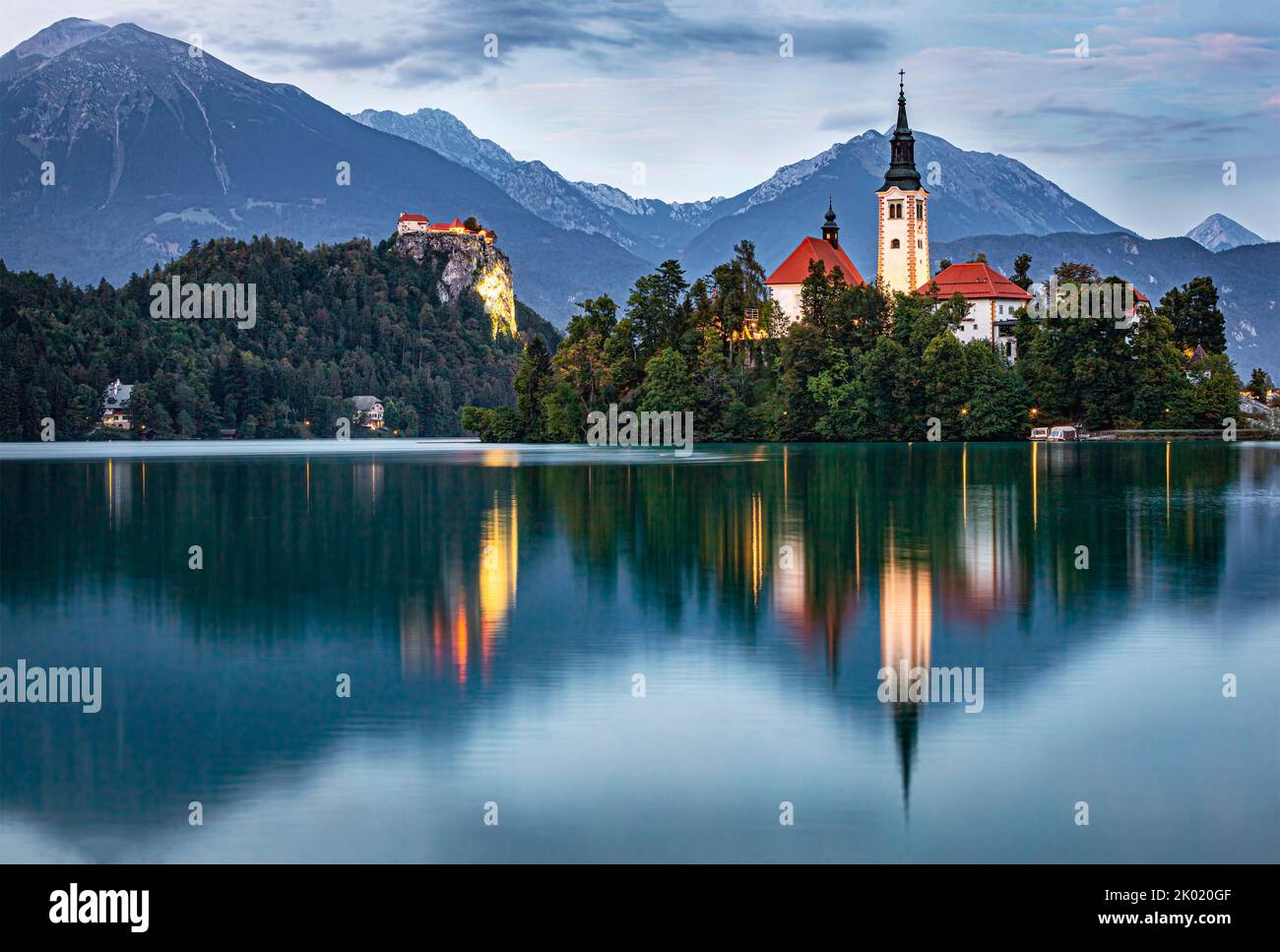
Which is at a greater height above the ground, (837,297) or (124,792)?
(837,297)

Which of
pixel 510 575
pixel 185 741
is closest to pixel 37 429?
pixel 510 575

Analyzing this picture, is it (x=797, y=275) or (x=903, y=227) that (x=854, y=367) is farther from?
(x=903, y=227)

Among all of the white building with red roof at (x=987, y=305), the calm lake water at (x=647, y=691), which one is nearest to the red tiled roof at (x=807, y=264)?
the white building with red roof at (x=987, y=305)

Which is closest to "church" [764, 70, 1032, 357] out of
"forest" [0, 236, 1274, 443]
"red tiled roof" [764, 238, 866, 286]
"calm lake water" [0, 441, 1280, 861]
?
"red tiled roof" [764, 238, 866, 286]

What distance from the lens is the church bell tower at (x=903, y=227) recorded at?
530ft

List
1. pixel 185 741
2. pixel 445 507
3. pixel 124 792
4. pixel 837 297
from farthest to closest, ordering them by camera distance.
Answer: pixel 837 297, pixel 445 507, pixel 185 741, pixel 124 792

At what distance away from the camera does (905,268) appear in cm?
16300

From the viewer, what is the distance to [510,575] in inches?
1314

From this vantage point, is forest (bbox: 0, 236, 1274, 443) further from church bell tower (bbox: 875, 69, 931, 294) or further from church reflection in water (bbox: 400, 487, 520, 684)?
church reflection in water (bbox: 400, 487, 520, 684)

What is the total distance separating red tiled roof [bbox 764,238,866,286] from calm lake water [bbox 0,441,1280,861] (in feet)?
373

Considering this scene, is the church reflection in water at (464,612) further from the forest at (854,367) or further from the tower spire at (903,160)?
the tower spire at (903,160)

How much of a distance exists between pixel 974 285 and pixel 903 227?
50.9ft
